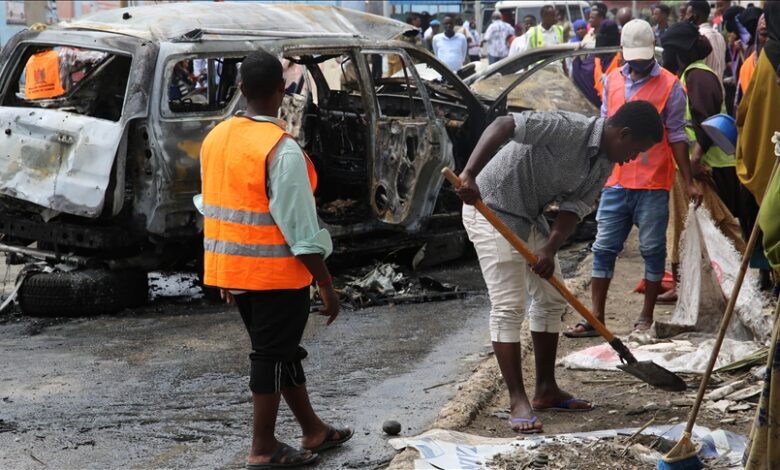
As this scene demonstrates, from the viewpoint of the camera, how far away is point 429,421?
5316 mm

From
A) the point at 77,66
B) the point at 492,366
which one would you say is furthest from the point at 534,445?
the point at 77,66

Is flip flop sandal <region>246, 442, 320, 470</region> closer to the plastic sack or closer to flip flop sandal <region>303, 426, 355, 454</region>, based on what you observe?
flip flop sandal <region>303, 426, 355, 454</region>

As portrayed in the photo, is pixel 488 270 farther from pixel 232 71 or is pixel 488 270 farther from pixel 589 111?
pixel 589 111

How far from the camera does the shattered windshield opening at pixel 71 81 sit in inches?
317

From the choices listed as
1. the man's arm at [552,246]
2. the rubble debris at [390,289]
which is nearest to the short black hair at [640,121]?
the man's arm at [552,246]

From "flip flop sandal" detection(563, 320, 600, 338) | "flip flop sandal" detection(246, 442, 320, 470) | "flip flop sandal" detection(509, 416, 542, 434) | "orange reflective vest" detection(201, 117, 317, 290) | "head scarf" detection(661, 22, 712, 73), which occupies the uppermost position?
"head scarf" detection(661, 22, 712, 73)

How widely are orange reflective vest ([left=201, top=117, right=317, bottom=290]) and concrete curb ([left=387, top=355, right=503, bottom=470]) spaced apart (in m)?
0.86

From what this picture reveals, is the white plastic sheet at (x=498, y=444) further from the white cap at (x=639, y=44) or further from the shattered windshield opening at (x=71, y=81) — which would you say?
the shattered windshield opening at (x=71, y=81)

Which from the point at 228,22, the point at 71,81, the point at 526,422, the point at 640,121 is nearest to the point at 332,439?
the point at 526,422

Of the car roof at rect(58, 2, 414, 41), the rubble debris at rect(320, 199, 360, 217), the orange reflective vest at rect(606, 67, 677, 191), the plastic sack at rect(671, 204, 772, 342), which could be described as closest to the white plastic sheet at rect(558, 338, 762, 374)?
the plastic sack at rect(671, 204, 772, 342)

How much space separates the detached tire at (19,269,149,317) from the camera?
7.56 meters

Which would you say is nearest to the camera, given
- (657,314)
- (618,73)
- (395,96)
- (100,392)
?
(100,392)

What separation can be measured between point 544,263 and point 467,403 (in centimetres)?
90

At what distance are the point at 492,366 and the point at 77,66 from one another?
4191 millimetres
